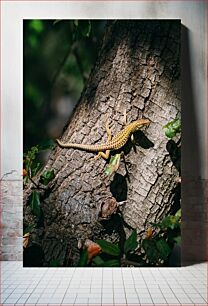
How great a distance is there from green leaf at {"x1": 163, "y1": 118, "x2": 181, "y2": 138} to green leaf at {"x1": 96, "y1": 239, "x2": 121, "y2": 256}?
0.90m

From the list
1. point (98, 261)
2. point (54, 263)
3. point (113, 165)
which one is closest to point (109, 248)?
point (98, 261)

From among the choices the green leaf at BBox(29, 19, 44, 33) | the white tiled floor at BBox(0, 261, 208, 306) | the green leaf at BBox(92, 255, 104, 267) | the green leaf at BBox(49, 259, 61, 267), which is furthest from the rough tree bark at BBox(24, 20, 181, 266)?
the green leaf at BBox(29, 19, 44, 33)

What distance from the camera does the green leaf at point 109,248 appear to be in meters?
4.04

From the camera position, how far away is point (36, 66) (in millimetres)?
4156

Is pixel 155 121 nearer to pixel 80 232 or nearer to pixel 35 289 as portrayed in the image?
pixel 80 232

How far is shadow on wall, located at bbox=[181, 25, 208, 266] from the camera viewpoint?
169 inches

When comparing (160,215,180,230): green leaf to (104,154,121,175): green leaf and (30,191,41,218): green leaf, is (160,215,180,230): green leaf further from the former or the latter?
(30,191,41,218): green leaf

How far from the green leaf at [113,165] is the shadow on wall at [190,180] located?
Answer: 0.56m

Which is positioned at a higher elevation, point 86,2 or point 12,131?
point 86,2

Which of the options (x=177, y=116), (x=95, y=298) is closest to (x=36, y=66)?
(x=177, y=116)

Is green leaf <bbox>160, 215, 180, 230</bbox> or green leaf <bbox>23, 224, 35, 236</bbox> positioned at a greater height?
green leaf <bbox>160, 215, 180, 230</bbox>

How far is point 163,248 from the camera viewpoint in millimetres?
4055

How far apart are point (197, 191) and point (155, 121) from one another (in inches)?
26.1

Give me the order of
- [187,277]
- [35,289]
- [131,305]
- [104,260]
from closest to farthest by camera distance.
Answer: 1. [131,305]
2. [35,289]
3. [187,277]
4. [104,260]
